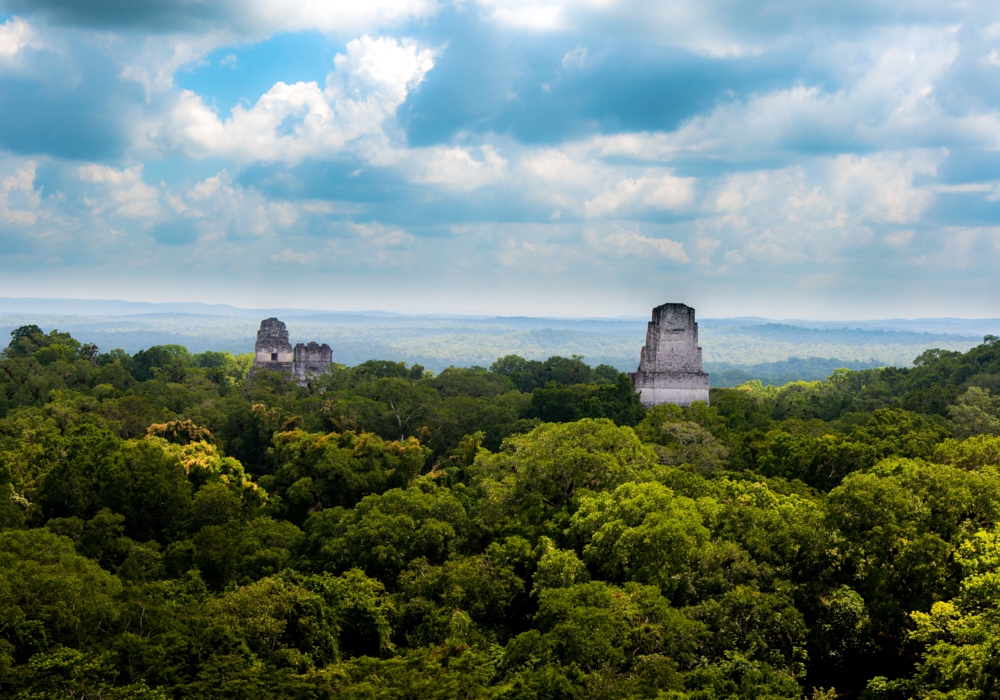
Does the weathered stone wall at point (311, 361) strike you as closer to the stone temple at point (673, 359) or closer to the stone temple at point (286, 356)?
the stone temple at point (286, 356)

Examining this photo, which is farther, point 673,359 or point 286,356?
point 286,356

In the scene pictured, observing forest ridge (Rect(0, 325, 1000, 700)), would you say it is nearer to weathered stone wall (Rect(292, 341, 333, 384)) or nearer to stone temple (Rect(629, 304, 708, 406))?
stone temple (Rect(629, 304, 708, 406))

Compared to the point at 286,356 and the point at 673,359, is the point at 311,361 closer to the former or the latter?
the point at 286,356

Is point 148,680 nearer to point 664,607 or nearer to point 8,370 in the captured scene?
point 664,607

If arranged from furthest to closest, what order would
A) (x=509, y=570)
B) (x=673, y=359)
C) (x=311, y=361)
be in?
(x=311, y=361)
(x=673, y=359)
(x=509, y=570)

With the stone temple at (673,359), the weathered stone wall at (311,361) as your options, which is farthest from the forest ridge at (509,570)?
the weathered stone wall at (311,361)

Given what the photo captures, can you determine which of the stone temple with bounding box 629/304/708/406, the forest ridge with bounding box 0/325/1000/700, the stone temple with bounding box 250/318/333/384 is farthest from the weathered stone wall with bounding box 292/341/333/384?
the forest ridge with bounding box 0/325/1000/700

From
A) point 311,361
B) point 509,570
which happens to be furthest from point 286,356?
point 509,570
